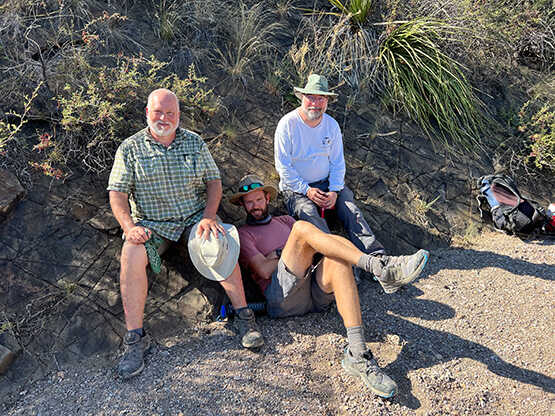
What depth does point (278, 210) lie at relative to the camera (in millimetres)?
4148

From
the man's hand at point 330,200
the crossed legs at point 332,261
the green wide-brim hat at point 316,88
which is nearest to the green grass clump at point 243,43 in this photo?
the green wide-brim hat at point 316,88

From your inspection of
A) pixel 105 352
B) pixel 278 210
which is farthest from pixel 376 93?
pixel 105 352

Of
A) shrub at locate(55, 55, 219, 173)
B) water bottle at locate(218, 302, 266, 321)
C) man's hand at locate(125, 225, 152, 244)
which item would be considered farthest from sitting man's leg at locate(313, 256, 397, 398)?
shrub at locate(55, 55, 219, 173)

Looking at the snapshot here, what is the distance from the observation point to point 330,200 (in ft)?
12.5

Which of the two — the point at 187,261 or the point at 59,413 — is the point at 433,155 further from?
the point at 59,413

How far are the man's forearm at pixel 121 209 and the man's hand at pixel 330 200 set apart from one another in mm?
1617

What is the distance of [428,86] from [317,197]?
235 cm

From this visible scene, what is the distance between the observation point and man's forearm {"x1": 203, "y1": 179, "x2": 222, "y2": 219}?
3293 mm

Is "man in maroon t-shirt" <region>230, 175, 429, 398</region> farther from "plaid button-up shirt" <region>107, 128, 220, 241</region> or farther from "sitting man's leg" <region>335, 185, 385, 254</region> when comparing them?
"sitting man's leg" <region>335, 185, 385, 254</region>

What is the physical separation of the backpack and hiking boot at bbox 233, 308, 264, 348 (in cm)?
291

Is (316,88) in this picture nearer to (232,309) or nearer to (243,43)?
(243,43)

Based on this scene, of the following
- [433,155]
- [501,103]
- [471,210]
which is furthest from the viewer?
[501,103]

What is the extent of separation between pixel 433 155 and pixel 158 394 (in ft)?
12.7

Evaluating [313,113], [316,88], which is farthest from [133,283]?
[316,88]
